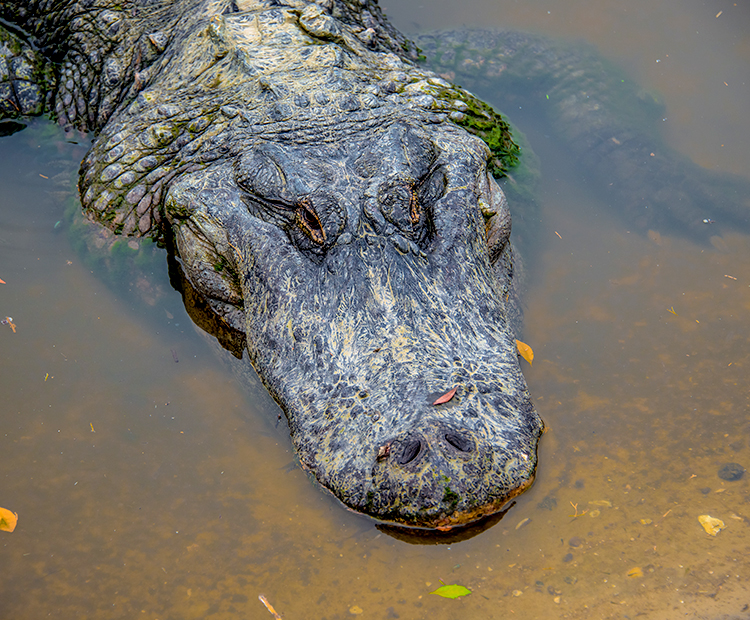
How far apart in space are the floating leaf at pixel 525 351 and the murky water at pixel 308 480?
85mm

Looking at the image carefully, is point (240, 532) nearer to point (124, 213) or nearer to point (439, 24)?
point (124, 213)

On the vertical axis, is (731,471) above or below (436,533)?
above

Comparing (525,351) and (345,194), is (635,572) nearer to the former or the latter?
(525,351)

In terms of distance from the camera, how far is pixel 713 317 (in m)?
4.21

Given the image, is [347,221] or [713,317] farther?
[713,317]

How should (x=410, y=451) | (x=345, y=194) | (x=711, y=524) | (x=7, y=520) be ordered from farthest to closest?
1. (x=345, y=194)
2. (x=7, y=520)
3. (x=711, y=524)
4. (x=410, y=451)

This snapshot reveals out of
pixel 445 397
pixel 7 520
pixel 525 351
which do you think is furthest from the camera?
pixel 525 351

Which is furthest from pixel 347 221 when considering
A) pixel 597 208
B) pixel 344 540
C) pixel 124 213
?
pixel 597 208

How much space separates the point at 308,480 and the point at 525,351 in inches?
63.2

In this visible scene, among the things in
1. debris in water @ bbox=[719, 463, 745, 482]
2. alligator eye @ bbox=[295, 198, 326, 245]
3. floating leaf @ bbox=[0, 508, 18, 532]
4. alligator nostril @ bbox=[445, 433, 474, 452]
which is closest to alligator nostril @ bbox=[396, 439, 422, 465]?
alligator nostril @ bbox=[445, 433, 474, 452]

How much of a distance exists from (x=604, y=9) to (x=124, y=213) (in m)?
5.31

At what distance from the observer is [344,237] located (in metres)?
3.25

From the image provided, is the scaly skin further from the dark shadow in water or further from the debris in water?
the debris in water

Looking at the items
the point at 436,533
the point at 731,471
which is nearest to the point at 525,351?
the point at 731,471
